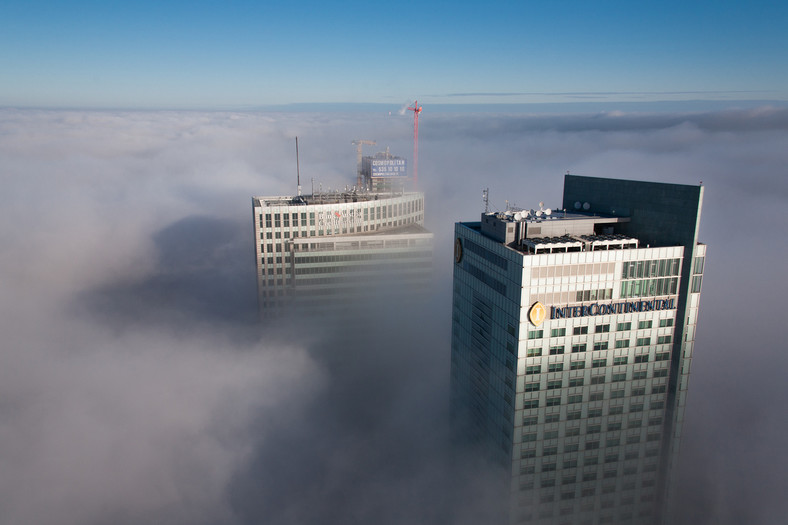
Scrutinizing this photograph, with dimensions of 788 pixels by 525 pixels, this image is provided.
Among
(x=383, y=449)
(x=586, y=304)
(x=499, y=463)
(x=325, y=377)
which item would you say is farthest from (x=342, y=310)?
(x=586, y=304)

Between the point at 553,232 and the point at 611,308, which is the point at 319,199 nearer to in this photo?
the point at 553,232

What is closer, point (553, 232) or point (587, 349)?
point (587, 349)

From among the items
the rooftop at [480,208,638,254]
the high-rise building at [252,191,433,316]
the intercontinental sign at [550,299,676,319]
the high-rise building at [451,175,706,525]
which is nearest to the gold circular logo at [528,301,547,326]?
the high-rise building at [451,175,706,525]

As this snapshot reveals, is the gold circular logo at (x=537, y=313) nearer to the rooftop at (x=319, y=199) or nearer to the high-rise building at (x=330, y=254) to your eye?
the high-rise building at (x=330, y=254)

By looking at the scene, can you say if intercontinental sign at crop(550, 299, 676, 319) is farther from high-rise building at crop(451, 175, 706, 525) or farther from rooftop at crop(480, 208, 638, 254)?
rooftop at crop(480, 208, 638, 254)

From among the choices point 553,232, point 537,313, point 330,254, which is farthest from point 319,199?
point 537,313

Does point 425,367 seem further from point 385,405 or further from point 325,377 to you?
point 325,377
